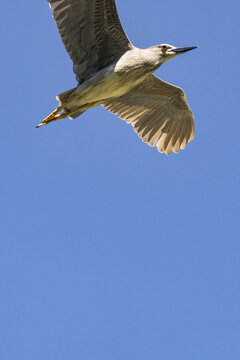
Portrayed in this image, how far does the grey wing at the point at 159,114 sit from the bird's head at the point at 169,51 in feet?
4.53

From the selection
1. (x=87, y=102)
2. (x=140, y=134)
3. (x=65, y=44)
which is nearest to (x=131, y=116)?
(x=140, y=134)

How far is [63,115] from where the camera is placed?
1027 centimetres

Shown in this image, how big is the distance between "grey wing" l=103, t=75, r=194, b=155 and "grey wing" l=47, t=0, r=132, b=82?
1.64 metres

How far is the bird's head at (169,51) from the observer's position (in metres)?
10.2

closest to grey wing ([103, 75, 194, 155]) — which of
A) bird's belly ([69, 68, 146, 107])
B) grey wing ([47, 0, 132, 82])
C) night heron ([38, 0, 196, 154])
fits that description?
night heron ([38, 0, 196, 154])

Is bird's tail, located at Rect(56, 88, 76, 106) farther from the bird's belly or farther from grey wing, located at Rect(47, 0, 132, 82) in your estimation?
grey wing, located at Rect(47, 0, 132, 82)

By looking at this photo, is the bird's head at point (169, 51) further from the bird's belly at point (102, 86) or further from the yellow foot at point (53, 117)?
the yellow foot at point (53, 117)

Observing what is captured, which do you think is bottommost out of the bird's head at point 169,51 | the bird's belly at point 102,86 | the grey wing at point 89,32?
the bird's belly at point 102,86

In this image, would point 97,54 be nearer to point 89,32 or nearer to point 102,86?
point 89,32

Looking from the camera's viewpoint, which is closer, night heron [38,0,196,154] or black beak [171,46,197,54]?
night heron [38,0,196,154]

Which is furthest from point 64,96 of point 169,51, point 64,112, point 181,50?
point 181,50

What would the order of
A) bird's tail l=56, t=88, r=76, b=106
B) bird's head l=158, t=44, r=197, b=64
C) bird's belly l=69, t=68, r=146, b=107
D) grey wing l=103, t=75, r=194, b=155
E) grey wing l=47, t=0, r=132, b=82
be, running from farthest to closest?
grey wing l=103, t=75, r=194, b=155 < bird's head l=158, t=44, r=197, b=64 < bird's tail l=56, t=88, r=76, b=106 < bird's belly l=69, t=68, r=146, b=107 < grey wing l=47, t=0, r=132, b=82

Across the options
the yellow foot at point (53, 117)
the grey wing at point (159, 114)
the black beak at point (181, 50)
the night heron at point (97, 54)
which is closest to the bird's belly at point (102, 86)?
the night heron at point (97, 54)

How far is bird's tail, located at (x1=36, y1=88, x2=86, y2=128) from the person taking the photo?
32.7 ft
